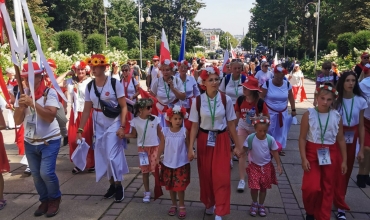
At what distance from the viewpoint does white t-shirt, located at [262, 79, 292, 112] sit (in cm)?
700

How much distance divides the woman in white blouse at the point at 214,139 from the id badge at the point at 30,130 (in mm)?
1904

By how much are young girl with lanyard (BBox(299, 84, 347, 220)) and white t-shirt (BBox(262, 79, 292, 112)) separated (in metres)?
2.67

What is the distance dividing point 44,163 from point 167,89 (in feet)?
9.14

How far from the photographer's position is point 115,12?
79.1 meters

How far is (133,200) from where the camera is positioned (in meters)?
5.32

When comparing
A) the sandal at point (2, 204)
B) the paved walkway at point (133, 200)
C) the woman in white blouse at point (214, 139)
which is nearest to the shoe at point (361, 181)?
the paved walkway at point (133, 200)

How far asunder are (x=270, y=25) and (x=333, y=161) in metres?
68.0

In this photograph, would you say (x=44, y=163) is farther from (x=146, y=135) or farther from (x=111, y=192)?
(x=146, y=135)

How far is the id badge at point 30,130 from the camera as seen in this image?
4.49 meters

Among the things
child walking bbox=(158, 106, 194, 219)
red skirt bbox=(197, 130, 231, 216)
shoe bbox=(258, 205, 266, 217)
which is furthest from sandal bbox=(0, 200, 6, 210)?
shoe bbox=(258, 205, 266, 217)

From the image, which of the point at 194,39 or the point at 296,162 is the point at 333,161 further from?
the point at 194,39

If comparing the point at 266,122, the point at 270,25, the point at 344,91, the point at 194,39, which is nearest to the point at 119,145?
the point at 266,122

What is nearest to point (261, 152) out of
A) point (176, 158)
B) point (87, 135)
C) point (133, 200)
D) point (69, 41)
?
point (176, 158)

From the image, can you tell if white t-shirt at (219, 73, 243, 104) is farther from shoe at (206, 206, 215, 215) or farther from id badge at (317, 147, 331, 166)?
id badge at (317, 147, 331, 166)
